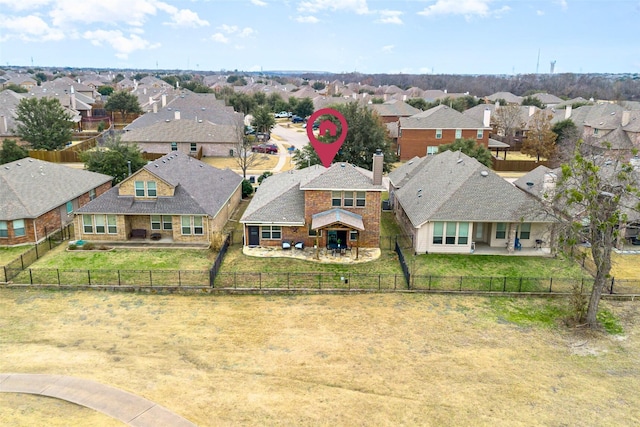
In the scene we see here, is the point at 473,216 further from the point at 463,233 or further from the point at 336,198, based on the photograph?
the point at 336,198

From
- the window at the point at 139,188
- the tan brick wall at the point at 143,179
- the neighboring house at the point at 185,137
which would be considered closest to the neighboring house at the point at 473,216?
the tan brick wall at the point at 143,179

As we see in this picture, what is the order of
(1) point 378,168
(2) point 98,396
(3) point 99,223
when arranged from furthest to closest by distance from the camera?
1. (3) point 99,223
2. (1) point 378,168
3. (2) point 98,396

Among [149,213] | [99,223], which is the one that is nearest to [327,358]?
[149,213]

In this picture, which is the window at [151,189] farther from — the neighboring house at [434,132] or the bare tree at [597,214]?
the neighboring house at [434,132]

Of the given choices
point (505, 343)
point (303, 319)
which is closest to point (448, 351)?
point (505, 343)

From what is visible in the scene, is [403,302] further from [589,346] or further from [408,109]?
[408,109]

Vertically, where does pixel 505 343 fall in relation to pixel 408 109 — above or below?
below

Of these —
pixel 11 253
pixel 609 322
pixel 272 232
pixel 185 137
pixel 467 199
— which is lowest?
pixel 609 322
